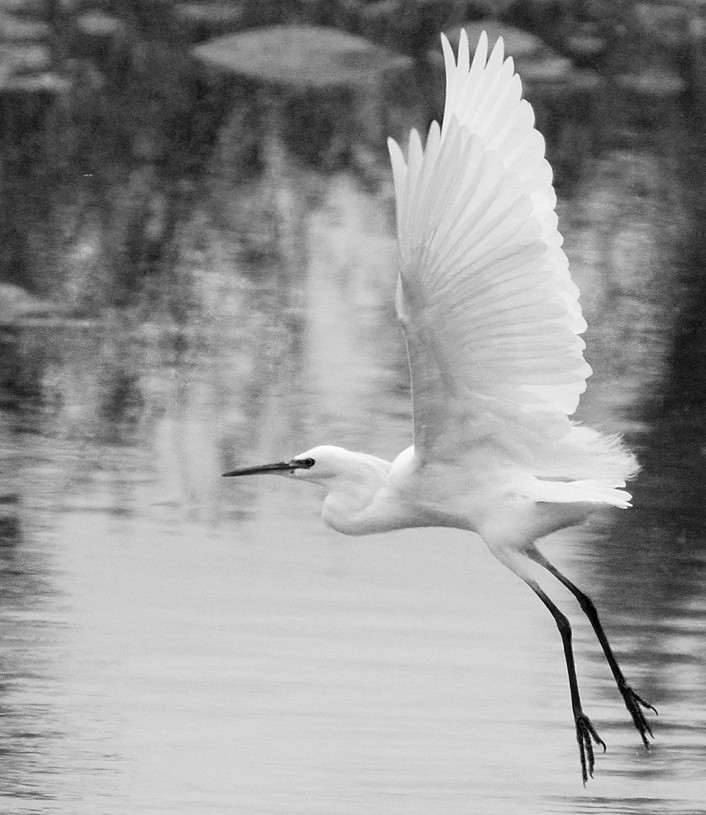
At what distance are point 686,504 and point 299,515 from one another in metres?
1.37

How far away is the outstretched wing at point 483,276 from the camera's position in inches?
193

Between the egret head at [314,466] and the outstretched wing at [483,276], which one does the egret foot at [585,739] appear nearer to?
the outstretched wing at [483,276]

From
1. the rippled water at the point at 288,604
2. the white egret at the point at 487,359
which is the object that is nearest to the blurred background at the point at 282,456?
the rippled water at the point at 288,604

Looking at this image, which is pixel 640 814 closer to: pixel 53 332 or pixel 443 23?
pixel 53 332

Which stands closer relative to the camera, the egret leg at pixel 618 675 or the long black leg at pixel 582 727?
the long black leg at pixel 582 727

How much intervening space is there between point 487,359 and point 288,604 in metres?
1.93

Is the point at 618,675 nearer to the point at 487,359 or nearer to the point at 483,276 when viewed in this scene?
the point at 487,359

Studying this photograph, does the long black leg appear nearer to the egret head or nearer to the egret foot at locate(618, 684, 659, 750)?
the egret foot at locate(618, 684, 659, 750)

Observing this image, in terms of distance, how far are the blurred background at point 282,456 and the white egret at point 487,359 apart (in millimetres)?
534

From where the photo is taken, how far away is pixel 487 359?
530 cm

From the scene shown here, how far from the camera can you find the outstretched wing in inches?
193

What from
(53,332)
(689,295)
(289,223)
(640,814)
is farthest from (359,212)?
(640,814)

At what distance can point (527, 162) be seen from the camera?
543 cm

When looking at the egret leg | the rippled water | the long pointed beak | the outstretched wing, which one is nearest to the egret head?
the long pointed beak
